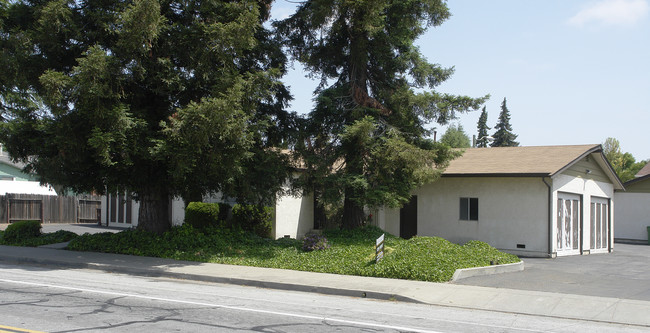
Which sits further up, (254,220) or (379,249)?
(254,220)

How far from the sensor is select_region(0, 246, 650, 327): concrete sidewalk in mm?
10109

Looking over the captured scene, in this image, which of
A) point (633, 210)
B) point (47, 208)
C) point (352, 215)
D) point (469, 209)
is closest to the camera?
point (352, 215)

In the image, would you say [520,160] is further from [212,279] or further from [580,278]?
[212,279]

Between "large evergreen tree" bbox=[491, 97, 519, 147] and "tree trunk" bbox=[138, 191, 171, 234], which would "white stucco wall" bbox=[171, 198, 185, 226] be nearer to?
"tree trunk" bbox=[138, 191, 171, 234]

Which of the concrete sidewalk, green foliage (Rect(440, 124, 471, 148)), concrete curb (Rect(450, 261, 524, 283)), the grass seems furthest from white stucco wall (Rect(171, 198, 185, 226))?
green foliage (Rect(440, 124, 471, 148))

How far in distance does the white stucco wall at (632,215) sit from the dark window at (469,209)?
16650 millimetres

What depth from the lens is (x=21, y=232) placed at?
65.4 ft

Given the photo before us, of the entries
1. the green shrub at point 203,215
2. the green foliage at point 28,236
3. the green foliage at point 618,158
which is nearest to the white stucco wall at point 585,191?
the green shrub at point 203,215

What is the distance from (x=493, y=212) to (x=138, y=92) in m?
13.8

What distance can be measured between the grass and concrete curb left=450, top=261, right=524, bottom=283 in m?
0.21

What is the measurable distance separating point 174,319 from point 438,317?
14.4 ft

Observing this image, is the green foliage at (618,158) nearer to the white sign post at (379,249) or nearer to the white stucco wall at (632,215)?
the white stucco wall at (632,215)

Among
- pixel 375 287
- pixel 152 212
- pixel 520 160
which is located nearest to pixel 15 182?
pixel 152 212

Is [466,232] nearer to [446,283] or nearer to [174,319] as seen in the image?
[446,283]
